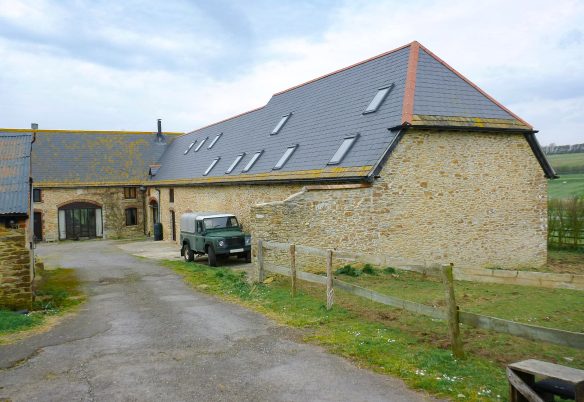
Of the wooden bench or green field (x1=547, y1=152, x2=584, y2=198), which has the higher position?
green field (x1=547, y1=152, x2=584, y2=198)

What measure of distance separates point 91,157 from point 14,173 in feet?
89.4

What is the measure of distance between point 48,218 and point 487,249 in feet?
98.9

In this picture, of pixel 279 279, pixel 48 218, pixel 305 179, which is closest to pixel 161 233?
pixel 48 218

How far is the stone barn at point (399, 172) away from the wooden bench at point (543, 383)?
619cm

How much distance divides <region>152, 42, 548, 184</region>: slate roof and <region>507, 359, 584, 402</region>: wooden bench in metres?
9.32

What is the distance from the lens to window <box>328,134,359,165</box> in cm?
1550

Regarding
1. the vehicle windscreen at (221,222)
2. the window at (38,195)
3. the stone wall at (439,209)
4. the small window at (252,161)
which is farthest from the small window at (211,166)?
the window at (38,195)

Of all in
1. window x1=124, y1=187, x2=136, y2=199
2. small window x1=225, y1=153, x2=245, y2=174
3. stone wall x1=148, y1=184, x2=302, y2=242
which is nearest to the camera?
stone wall x1=148, y1=184, x2=302, y2=242

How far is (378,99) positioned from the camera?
16.5 metres

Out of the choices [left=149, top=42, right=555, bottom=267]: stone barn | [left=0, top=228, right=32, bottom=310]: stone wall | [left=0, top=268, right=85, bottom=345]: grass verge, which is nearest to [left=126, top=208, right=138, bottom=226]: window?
[left=149, top=42, right=555, bottom=267]: stone barn

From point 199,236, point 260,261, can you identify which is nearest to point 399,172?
point 260,261

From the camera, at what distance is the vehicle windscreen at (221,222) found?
18.6 metres

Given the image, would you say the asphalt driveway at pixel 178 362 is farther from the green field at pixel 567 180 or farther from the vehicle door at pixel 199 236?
the green field at pixel 567 180

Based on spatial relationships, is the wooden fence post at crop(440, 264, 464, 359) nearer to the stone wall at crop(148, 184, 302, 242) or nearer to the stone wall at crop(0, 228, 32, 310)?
the stone wall at crop(0, 228, 32, 310)
